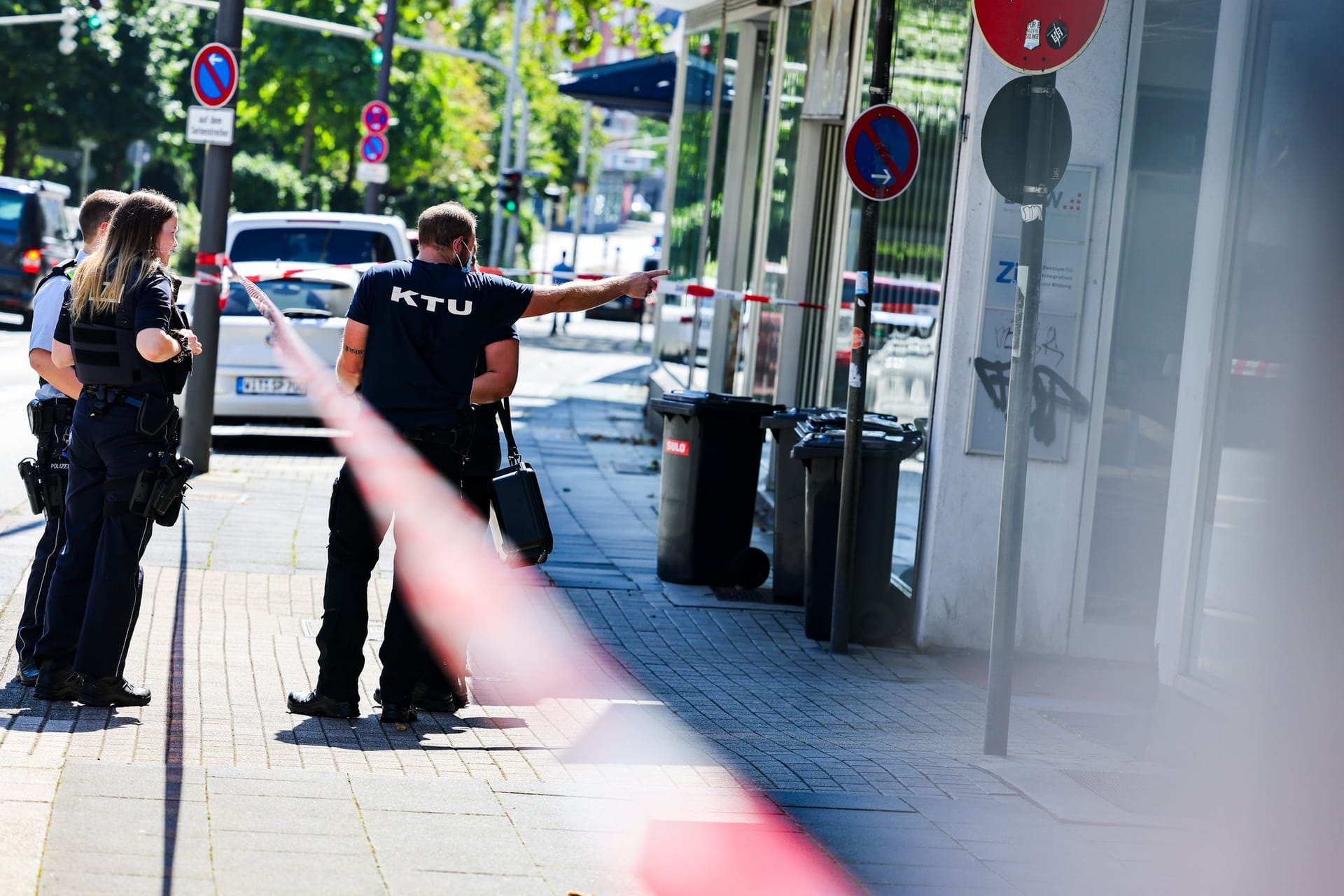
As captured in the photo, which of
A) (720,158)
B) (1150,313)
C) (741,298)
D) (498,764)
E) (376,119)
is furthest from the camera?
(376,119)

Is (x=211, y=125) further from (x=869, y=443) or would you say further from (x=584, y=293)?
(x=584, y=293)

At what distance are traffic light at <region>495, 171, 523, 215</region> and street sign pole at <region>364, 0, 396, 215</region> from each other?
379 inches

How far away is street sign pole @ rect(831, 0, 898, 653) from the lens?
338 inches

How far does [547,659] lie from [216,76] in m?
6.70

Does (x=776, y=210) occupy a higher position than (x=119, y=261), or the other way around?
(x=776, y=210)

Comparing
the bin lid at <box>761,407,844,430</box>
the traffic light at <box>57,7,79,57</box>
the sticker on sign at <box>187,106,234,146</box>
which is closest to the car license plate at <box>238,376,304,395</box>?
the sticker on sign at <box>187,106,234,146</box>

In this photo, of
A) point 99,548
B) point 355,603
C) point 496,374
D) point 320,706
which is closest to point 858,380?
point 496,374

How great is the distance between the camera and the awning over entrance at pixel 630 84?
73.5ft

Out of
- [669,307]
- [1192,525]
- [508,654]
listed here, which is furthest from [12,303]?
[1192,525]

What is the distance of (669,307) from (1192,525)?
526 inches

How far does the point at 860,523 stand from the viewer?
909 cm

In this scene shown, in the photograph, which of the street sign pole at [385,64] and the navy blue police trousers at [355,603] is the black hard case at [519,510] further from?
the street sign pole at [385,64]

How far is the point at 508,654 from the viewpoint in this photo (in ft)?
27.1

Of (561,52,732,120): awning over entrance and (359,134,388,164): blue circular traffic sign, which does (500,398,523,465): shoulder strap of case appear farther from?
(359,134,388,164): blue circular traffic sign
